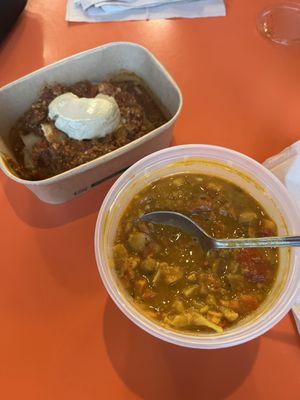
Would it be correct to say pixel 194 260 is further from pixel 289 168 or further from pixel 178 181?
pixel 289 168

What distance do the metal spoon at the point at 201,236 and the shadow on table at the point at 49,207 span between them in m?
0.24

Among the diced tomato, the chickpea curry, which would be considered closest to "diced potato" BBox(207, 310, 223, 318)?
the chickpea curry

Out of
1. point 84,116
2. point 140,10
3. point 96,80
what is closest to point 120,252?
point 84,116

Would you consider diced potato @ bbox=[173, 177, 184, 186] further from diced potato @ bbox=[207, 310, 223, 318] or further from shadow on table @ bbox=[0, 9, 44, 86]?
shadow on table @ bbox=[0, 9, 44, 86]

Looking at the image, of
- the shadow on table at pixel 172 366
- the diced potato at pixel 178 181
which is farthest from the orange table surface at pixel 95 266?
the diced potato at pixel 178 181

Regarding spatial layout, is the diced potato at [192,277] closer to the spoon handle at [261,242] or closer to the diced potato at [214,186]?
the spoon handle at [261,242]

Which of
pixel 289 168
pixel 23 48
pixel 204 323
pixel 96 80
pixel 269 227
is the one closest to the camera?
pixel 204 323

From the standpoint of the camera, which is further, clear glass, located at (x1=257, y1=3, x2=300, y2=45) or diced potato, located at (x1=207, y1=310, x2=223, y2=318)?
clear glass, located at (x1=257, y1=3, x2=300, y2=45)

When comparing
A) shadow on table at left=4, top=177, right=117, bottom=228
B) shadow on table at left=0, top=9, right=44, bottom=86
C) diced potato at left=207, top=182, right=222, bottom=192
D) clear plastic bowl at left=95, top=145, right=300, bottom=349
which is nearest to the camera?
clear plastic bowl at left=95, top=145, right=300, bottom=349

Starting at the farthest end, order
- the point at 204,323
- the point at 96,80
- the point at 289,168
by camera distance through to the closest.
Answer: the point at 96,80 < the point at 289,168 < the point at 204,323

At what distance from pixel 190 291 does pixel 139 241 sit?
0.16m

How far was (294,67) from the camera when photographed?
4.55ft

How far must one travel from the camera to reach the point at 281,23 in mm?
1509

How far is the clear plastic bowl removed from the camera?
0.77 metres
